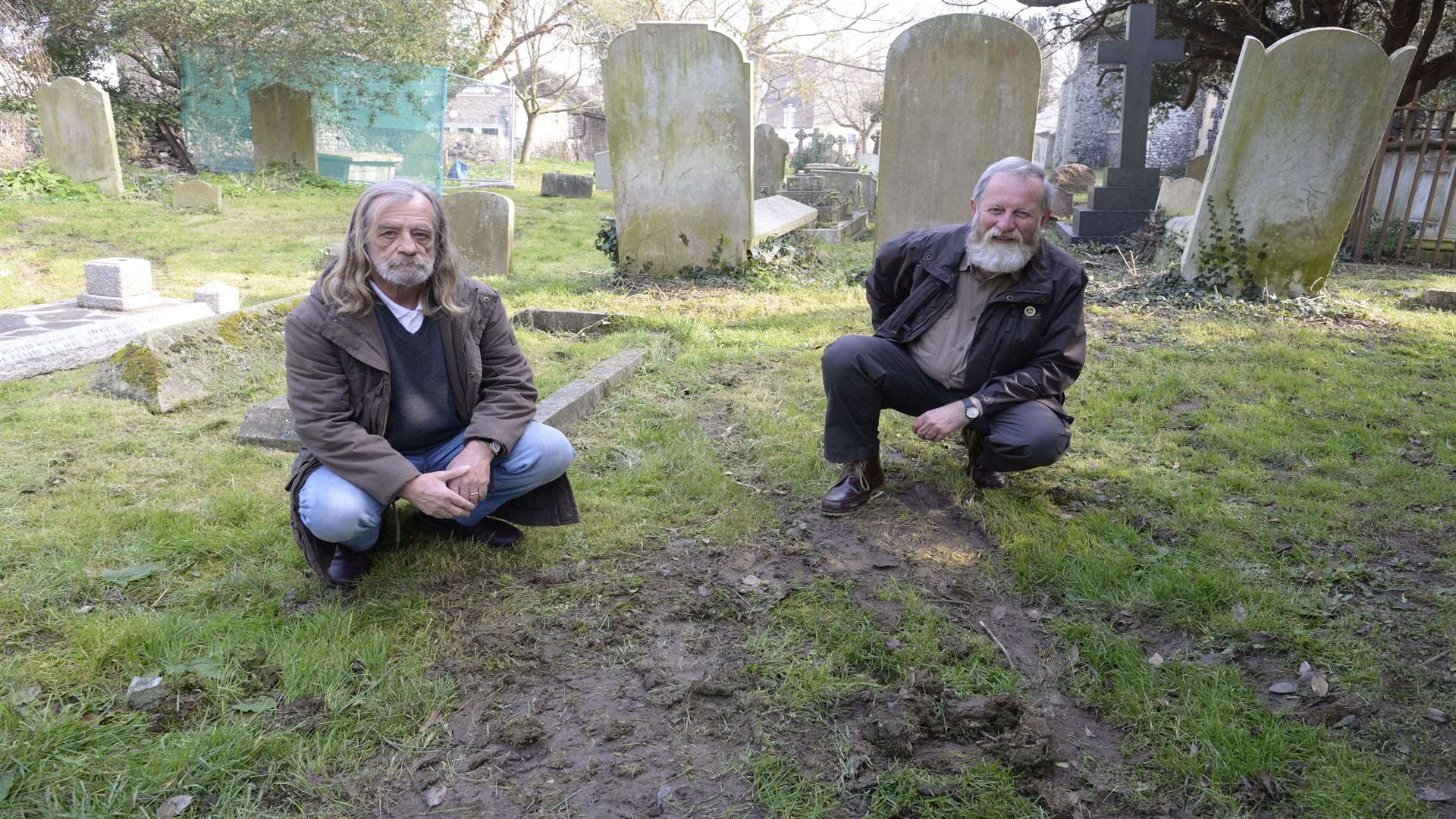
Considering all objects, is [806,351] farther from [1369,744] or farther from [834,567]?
[1369,744]

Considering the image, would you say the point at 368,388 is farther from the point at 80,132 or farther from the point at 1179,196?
the point at 80,132

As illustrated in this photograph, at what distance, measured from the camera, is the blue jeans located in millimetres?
2734

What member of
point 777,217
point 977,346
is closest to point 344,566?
point 977,346

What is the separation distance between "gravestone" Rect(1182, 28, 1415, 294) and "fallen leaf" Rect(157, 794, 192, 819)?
7735 mm

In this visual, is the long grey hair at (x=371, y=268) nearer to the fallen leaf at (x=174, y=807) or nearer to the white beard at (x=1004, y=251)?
the fallen leaf at (x=174, y=807)

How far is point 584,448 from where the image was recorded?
428cm

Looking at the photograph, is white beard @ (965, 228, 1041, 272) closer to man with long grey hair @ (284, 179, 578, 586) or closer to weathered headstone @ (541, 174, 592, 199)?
man with long grey hair @ (284, 179, 578, 586)

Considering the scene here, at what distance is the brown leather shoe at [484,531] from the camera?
129 inches

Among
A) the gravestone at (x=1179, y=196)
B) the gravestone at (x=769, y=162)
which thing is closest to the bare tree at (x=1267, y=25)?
the gravestone at (x=1179, y=196)

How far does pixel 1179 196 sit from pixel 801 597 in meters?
10.5

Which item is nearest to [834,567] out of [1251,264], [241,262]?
[1251,264]

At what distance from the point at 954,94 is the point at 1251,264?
289 centimetres

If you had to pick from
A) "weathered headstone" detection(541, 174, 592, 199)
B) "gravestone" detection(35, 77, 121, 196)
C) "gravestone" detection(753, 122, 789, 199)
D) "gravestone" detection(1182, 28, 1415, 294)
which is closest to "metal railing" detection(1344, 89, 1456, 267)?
"gravestone" detection(1182, 28, 1415, 294)

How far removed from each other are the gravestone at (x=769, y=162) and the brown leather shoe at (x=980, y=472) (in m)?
11.4
